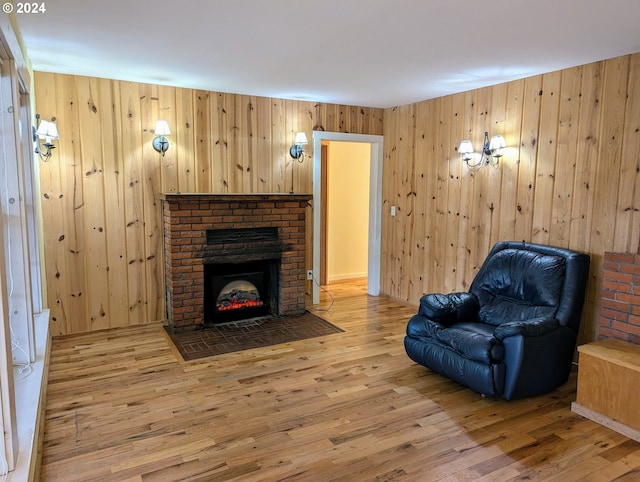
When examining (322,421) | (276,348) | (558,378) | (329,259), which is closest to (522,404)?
(558,378)

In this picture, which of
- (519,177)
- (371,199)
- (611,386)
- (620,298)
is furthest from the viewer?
(371,199)

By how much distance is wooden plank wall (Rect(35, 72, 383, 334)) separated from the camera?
13.6ft

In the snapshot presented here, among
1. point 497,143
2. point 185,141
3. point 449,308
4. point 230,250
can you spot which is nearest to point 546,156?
point 497,143

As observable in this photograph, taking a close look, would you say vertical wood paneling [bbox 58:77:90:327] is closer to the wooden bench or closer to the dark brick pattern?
the dark brick pattern

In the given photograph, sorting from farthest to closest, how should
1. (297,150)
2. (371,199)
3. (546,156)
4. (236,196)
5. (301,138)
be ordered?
1. (371,199)
2. (297,150)
3. (301,138)
4. (236,196)
5. (546,156)

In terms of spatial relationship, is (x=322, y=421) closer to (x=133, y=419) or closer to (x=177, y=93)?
(x=133, y=419)

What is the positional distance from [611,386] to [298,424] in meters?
1.94

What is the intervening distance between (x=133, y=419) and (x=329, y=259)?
4.31m

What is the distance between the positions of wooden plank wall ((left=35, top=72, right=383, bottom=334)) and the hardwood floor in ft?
2.23

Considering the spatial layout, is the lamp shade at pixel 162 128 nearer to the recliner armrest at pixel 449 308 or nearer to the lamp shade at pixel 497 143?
the recliner armrest at pixel 449 308

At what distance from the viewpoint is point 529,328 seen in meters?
3.03

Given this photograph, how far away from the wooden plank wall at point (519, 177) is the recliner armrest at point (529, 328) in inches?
27.1

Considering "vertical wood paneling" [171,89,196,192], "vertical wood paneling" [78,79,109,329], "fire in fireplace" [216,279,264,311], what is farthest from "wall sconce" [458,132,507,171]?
"vertical wood paneling" [78,79,109,329]

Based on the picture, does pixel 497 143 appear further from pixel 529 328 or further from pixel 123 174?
pixel 123 174
